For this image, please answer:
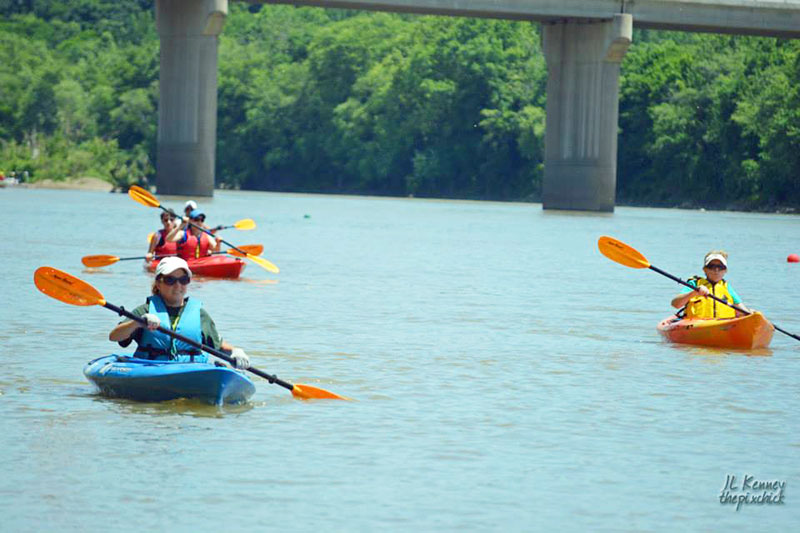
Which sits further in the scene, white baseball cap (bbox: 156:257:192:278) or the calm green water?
white baseball cap (bbox: 156:257:192:278)

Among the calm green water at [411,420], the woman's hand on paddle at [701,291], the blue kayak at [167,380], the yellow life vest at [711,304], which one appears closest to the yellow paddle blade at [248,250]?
the calm green water at [411,420]

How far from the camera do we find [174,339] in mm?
11820

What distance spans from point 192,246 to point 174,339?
13.4m

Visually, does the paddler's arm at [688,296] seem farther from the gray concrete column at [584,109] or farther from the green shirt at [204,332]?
the gray concrete column at [584,109]

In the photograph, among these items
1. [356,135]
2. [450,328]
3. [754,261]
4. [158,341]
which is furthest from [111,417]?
[356,135]

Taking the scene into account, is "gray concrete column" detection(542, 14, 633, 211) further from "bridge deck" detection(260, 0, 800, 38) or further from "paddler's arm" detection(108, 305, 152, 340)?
"paddler's arm" detection(108, 305, 152, 340)

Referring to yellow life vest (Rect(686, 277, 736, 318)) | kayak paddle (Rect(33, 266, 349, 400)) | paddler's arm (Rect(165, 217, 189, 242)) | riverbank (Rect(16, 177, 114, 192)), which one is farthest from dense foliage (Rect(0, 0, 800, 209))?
kayak paddle (Rect(33, 266, 349, 400))

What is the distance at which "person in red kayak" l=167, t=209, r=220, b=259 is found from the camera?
24062 millimetres

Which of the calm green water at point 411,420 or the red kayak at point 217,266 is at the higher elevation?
the red kayak at point 217,266

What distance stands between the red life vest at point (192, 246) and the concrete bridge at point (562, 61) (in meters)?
31.9

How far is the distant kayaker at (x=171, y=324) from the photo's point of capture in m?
11.4

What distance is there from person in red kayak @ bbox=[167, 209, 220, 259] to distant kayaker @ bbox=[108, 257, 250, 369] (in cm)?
1206

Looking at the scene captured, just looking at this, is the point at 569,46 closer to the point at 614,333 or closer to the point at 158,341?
the point at 614,333

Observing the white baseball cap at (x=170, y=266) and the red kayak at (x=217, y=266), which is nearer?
the white baseball cap at (x=170, y=266)
